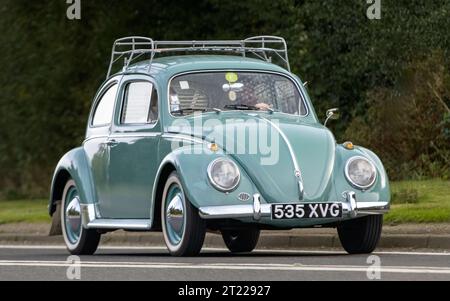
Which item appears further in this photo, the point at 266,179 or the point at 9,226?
the point at 9,226

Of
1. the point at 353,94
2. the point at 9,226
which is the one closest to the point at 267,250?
the point at 9,226

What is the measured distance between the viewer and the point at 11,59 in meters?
34.0

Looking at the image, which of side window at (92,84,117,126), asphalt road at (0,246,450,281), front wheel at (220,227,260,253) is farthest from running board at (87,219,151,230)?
front wheel at (220,227,260,253)

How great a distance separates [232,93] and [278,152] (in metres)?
1.48

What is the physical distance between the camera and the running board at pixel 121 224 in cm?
1444

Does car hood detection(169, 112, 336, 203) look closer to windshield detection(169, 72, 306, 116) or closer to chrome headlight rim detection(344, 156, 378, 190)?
chrome headlight rim detection(344, 156, 378, 190)

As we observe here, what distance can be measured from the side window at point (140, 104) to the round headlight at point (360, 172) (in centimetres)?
224

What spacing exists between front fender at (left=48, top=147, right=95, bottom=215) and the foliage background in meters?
7.93

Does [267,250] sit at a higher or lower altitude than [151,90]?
lower

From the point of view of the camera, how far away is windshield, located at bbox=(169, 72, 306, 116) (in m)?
14.7

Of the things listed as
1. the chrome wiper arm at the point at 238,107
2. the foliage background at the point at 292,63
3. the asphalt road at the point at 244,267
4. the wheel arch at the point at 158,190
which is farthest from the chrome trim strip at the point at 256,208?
the foliage background at the point at 292,63

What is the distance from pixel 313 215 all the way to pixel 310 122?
66.7 inches
